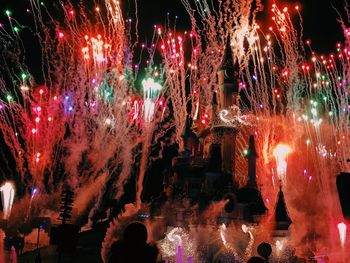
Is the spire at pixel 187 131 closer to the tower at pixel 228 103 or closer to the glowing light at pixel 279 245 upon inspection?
the tower at pixel 228 103

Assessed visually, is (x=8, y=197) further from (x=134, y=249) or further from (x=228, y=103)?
(x=134, y=249)

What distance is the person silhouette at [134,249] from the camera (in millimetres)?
4336

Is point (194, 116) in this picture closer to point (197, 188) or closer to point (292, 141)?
point (197, 188)

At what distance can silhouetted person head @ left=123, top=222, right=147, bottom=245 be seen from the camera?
4.45 metres

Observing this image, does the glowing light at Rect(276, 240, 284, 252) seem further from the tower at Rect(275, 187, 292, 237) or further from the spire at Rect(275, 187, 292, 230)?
the spire at Rect(275, 187, 292, 230)

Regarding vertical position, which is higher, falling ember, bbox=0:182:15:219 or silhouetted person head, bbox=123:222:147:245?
falling ember, bbox=0:182:15:219

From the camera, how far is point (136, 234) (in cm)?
448

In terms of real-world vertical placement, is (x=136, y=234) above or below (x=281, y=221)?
below

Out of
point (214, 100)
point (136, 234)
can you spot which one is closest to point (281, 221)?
point (214, 100)

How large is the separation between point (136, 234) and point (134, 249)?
0.17 meters

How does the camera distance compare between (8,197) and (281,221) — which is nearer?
(281,221)

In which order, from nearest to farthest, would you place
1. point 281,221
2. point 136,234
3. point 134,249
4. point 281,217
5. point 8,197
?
point 134,249 < point 136,234 < point 281,221 < point 281,217 < point 8,197

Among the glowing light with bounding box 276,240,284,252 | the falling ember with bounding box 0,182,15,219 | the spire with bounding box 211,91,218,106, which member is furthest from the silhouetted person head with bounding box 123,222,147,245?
the falling ember with bounding box 0,182,15,219

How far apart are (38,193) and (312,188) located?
30.7 metres
